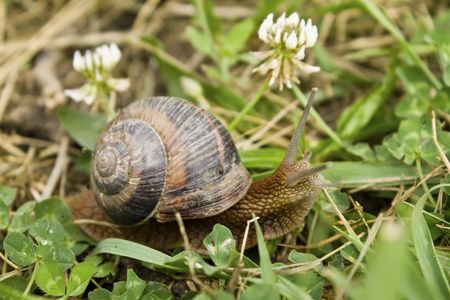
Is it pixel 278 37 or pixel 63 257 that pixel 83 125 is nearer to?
pixel 63 257

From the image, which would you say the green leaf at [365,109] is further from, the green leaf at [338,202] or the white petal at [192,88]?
the white petal at [192,88]

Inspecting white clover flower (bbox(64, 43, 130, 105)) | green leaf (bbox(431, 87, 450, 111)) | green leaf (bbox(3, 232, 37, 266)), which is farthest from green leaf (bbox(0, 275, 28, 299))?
green leaf (bbox(431, 87, 450, 111))

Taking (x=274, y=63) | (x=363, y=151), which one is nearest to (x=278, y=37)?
(x=274, y=63)

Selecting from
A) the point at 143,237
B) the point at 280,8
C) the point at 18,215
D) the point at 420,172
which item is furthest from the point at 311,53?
the point at 18,215

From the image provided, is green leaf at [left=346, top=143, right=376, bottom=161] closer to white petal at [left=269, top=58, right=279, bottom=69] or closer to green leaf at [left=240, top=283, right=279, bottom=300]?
white petal at [left=269, top=58, right=279, bottom=69]

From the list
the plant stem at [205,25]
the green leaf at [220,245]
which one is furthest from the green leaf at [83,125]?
the green leaf at [220,245]

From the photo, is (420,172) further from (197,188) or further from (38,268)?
(38,268)
